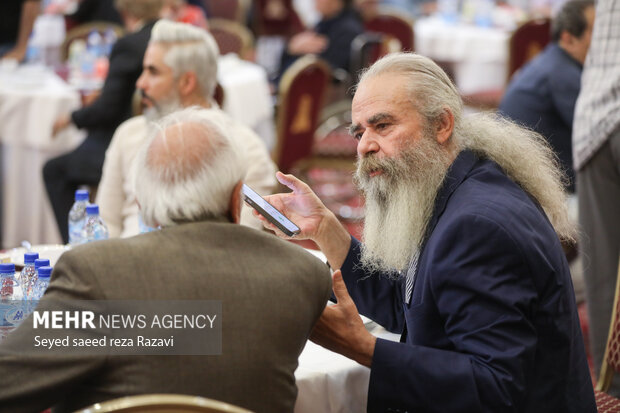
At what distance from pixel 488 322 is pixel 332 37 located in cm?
579

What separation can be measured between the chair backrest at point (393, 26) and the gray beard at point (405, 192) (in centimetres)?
602

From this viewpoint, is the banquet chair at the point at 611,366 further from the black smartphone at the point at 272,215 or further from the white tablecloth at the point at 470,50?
the white tablecloth at the point at 470,50

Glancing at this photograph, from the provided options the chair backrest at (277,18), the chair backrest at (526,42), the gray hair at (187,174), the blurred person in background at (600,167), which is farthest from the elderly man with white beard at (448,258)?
the chair backrest at (277,18)

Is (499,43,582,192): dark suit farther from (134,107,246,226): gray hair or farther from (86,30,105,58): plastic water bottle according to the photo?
(86,30,105,58): plastic water bottle

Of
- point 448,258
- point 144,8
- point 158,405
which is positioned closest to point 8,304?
point 158,405

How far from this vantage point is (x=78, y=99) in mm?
5215

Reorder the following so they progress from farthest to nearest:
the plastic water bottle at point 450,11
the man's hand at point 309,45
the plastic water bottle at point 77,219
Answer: the plastic water bottle at point 450,11
the man's hand at point 309,45
the plastic water bottle at point 77,219

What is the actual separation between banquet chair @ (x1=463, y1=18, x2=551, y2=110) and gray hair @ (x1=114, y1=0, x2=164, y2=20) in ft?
9.59

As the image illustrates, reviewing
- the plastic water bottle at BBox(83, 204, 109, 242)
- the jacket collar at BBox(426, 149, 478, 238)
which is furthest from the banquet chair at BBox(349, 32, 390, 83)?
the jacket collar at BBox(426, 149, 478, 238)

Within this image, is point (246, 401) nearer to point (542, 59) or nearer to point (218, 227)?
point (218, 227)

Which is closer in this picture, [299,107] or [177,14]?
[299,107]

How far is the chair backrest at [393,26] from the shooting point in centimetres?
816

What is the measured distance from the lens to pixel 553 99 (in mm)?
4203

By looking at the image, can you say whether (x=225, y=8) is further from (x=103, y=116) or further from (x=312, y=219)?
(x=312, y=219)
